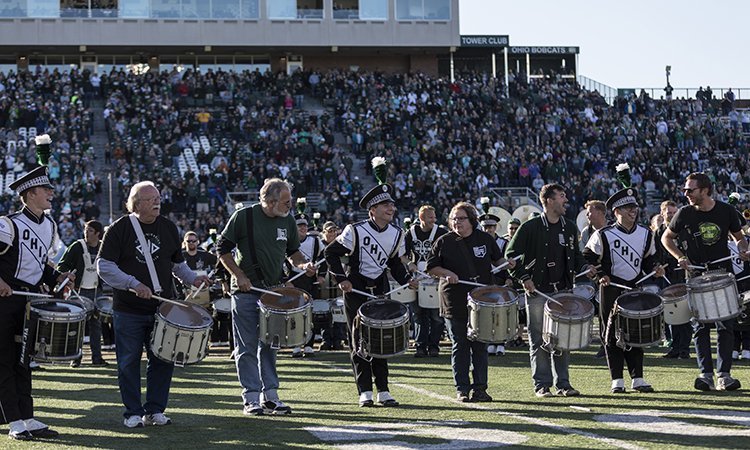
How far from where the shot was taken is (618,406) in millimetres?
11297

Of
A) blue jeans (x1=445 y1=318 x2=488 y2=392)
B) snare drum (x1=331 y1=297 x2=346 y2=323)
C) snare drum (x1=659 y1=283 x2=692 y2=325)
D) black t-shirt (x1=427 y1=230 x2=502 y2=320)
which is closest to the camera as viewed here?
blue jeans (x1=445 y1=318 x2=488 y2=392)

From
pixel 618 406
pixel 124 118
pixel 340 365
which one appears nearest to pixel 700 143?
pixel 124 118

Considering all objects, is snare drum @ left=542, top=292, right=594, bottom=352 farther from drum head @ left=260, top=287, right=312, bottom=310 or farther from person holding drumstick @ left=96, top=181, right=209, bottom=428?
person holding drumstick @ left=96, top=181, right=209, bottom=428

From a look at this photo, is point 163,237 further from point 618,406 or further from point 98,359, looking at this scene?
point 98,359

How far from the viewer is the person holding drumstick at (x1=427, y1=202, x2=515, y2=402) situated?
479 inches

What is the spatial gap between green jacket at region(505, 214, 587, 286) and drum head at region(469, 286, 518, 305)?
0.39 meters

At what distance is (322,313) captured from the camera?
19516mm

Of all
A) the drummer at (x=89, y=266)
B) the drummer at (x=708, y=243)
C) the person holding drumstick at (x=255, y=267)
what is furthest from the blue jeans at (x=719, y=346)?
the drummer at (x=89, y=266)

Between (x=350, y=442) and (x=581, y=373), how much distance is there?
6069 mm

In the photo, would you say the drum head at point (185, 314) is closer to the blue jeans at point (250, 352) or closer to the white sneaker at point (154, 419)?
the blue jeans at point (250, 352)

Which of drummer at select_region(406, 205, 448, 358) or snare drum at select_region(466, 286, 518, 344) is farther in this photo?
drummer at select_region(406, 205, 448, 358)

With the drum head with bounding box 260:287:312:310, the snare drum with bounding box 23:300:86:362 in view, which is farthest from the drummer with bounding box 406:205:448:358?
the snare drum with bounding box 23:300:86:362

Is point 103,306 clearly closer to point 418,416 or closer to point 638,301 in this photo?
point 418,416

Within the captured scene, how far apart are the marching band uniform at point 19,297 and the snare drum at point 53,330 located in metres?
0.08
